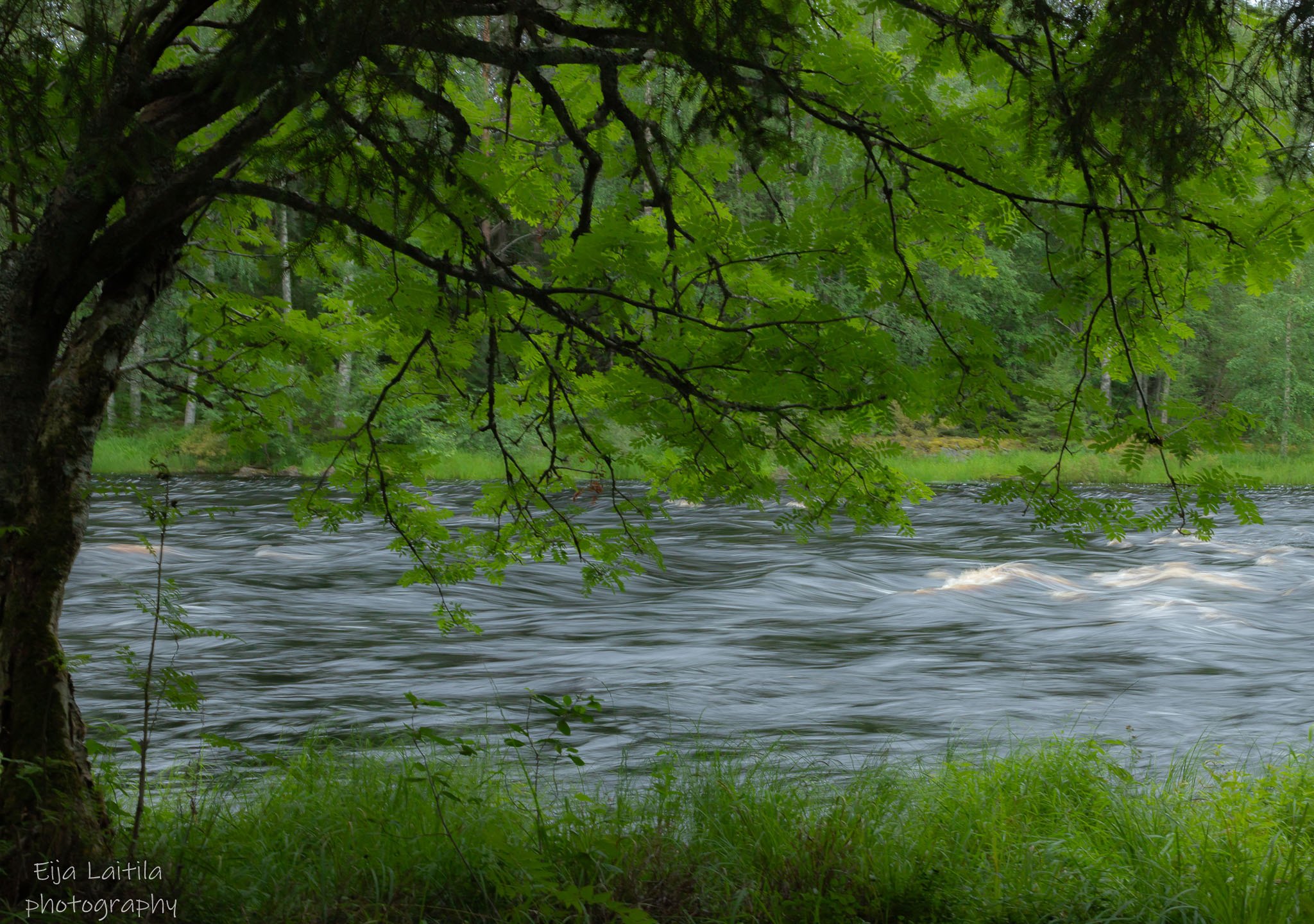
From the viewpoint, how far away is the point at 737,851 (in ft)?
12.3

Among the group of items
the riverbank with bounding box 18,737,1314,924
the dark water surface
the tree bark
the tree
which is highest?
the tree bark

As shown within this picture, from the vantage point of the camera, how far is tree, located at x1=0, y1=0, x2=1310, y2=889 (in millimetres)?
3037

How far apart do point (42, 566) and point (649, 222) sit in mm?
2552

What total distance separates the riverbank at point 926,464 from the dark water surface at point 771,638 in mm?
8586

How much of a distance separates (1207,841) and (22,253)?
435 cm

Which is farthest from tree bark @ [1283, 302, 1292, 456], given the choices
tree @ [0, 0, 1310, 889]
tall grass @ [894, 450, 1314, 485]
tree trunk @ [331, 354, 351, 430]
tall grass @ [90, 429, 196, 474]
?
tree @ [0, 0, 1310, 889]

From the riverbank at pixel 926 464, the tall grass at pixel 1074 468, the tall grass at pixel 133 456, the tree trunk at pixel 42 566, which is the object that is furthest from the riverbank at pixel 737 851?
the tall grass at pixel 133 456

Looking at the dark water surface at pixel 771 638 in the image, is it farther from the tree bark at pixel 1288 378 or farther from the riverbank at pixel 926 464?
the tree bark at pixel 1288 378

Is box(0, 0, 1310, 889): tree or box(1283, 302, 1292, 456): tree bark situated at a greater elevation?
box(1283, 302, 1292, 456): tree bark

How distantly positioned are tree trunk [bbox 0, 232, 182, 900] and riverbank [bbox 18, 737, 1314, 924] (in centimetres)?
34

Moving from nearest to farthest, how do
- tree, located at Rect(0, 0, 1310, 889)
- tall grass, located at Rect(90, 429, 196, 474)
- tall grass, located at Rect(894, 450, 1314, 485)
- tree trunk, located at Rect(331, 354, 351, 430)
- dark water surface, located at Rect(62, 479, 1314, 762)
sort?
tree, located at Rect(0, 0, 1310, 889) → dark water surface, located at Rect(62, 479, 1314, 762) → tall grass, located at Rect(894, 450, 1314, 485) → tall grass, located at Rect(90, 429, 196, 474) → tree trunk, located at Rect(331, 354, 351, 430)

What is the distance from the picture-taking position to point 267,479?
2439 cm

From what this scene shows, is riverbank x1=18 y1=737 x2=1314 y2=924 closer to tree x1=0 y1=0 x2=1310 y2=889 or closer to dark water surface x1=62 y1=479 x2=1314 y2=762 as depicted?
tree x1=0 y1=0 x2=1310 y2=889

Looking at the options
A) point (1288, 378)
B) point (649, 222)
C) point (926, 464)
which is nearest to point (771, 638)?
point (649, 222)
